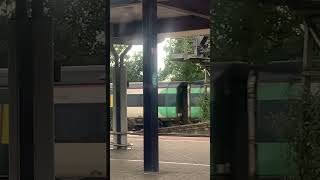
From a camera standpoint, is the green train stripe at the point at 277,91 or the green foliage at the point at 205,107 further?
the green foliage at the point at 205,107

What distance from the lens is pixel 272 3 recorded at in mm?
4086

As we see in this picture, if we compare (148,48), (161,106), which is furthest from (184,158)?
(161,106)

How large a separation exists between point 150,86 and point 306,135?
634 cm

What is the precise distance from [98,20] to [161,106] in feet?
81.8

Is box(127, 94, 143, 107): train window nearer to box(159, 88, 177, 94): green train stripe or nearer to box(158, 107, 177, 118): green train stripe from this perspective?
box(159, 88, 177, 94): green train stripe

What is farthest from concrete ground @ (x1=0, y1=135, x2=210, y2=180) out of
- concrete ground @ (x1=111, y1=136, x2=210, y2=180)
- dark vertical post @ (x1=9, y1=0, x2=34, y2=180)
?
dark vertical post @ (x1=9, y1=0, x2=34, y2=180)

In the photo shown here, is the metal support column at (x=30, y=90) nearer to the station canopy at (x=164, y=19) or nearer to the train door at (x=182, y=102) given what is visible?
the station canopy at (x=164, y=19)

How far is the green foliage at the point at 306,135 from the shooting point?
3926mm

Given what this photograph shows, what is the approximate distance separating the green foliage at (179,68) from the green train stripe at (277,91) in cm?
2739

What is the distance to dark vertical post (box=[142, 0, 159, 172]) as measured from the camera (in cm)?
1001

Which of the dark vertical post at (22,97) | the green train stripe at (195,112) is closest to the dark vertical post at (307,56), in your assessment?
the dark vertical post at (22,97)

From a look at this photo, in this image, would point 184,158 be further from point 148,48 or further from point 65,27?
point 65,27

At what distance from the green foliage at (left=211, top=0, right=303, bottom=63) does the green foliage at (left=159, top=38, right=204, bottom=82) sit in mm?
27328

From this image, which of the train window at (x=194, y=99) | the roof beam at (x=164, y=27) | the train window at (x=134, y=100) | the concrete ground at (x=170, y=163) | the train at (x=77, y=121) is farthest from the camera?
the train window at (x=134, y=100)
